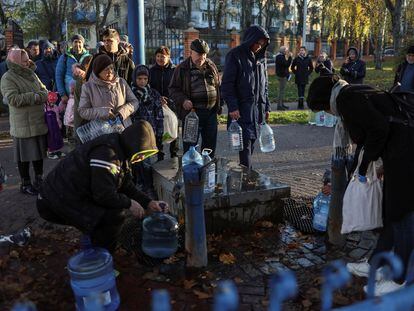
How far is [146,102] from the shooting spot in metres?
5.94

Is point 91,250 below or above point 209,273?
above

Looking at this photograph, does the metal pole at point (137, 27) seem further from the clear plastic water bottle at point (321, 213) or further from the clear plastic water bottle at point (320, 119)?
the clear plastic water bottle at point (320, 119)

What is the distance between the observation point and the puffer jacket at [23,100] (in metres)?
5.51

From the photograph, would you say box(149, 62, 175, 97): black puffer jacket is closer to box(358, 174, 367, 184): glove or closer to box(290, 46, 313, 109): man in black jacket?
box(358, 174, 367, 184): glove

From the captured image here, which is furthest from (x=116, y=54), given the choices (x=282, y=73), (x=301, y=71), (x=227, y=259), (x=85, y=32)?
(x=85, y=32)

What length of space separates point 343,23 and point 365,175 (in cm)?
3173

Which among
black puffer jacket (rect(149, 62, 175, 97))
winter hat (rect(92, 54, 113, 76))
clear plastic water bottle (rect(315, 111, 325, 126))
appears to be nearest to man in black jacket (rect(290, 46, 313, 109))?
clear plastic water bottle (rect(315, 111, 325, 126))

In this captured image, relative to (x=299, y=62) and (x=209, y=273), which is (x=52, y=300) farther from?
(x=299, y=62)

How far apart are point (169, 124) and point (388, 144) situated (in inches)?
138

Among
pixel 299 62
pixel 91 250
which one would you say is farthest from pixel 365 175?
pixel 299 62

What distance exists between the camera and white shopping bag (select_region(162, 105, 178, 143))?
6129 mm

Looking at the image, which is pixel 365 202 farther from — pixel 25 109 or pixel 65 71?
pixel 65 71

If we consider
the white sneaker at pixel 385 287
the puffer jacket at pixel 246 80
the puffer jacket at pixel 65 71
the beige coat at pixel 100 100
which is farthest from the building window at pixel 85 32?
the white sneaker at pixel 385 287

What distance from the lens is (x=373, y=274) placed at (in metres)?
1.83
